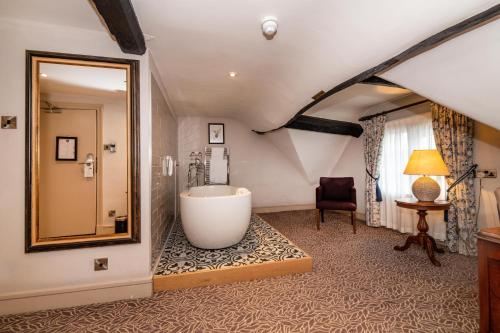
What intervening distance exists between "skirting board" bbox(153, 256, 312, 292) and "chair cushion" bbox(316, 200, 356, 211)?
157cm

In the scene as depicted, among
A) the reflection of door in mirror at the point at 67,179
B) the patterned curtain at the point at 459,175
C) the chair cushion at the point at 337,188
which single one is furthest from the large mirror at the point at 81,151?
the patterned curtain at the point at 459,175

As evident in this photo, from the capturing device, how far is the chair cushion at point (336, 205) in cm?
343

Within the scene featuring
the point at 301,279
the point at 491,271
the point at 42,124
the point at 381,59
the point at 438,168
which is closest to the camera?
the point at 491,271

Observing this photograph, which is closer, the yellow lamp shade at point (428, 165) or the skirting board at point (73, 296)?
the skirting board at point (73, 296)

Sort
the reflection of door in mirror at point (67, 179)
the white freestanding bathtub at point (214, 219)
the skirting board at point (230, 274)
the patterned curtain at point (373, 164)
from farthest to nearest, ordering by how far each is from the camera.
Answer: the patterned curtain at point (373, 164) → the white freestanding bathtub at point (214, 219) → the skirting board at point (230, 274) → the reflection of door in mirror at point (67, 179)

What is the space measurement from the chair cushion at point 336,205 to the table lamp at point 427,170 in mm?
961

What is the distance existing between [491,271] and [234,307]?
159cm

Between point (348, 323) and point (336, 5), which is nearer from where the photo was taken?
point (336, 5)

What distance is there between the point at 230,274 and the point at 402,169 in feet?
10.0

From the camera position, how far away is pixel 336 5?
4.37ft

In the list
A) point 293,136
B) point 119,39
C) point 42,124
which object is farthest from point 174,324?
point 293,136

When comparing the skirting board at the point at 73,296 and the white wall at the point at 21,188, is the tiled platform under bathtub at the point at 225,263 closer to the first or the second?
the skirting board at the point at 73,296

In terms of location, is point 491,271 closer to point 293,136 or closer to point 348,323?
point 348,323

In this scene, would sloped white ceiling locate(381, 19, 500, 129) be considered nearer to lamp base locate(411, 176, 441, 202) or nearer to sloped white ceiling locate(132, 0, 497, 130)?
sloped white ceiling locate(132, 0, 497, 130)
